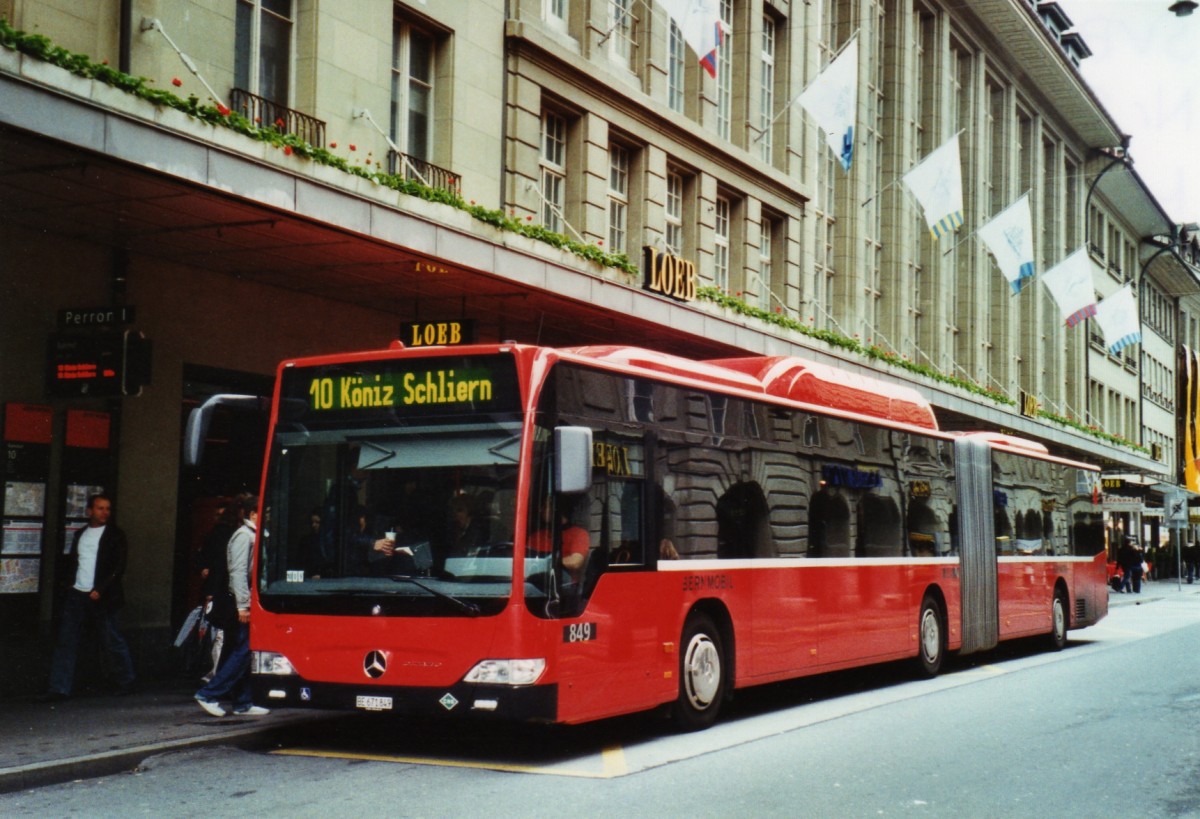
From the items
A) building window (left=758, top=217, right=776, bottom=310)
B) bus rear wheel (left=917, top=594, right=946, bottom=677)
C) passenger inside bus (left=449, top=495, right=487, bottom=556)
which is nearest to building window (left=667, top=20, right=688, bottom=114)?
building window (left=758, top=217, right=776, bottom=310)

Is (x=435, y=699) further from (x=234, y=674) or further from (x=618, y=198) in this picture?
Answer: (x=618, y=198)

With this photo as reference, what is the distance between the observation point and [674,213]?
84.3 ft

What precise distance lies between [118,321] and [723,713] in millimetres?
6463

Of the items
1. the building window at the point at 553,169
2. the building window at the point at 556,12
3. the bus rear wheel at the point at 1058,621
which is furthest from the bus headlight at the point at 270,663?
the bus rear wheel at the point at 1058,621

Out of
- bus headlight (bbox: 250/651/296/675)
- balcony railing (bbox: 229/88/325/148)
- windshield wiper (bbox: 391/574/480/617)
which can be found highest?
balcony railing (bbox: 229/88/325/148)

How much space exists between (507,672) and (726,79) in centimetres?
2051

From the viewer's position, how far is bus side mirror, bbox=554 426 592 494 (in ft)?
30.3

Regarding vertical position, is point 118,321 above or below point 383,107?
below

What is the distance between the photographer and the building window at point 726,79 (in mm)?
27547

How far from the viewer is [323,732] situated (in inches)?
440

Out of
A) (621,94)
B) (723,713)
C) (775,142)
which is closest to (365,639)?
(723,713)

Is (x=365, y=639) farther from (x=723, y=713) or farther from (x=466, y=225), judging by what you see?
(x=466, y=225)

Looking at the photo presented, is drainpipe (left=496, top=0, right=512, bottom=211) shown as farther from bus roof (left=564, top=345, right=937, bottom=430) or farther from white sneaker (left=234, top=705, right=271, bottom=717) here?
white sneaker (left=234, top=705, right=271, bottom=717)

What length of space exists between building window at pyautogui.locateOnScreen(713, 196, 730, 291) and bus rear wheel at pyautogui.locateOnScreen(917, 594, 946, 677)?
1151cm
